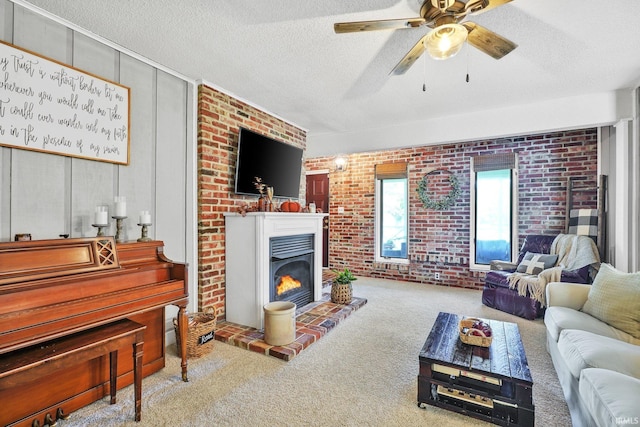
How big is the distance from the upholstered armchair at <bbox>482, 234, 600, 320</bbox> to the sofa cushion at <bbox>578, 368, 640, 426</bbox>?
2.25 meters

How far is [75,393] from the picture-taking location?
5.97 feet

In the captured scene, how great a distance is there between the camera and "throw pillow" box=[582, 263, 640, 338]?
6.39 feet

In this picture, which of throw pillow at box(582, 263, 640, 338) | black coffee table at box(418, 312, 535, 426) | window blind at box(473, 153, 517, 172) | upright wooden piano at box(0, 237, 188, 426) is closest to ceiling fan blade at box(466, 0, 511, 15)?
black coffee table at box(418, 312, 535, 426)

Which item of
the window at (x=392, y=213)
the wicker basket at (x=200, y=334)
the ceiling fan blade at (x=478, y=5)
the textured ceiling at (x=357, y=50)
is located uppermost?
the textured ceiling at (x=357, y=50)

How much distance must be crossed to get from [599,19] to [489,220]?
319cm

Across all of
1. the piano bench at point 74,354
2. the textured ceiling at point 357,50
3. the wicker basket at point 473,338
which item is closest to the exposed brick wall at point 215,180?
the textured ceiling at point 357,50

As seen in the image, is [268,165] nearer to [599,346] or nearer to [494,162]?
[599,346]

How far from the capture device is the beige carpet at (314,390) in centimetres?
175

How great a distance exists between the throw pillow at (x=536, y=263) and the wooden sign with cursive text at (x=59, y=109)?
4524mm

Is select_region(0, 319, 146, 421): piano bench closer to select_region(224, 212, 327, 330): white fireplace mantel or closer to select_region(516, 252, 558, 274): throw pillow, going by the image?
select_region(224, 212, 327, 330): white fireplace mantel

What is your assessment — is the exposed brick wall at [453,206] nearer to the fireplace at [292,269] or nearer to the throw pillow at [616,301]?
the fireplace at [292,269]

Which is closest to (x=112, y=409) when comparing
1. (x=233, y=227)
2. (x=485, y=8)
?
(x=233, y=227)

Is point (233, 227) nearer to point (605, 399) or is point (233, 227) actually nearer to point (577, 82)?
point (605, 399)

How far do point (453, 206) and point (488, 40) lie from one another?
3489 mm
